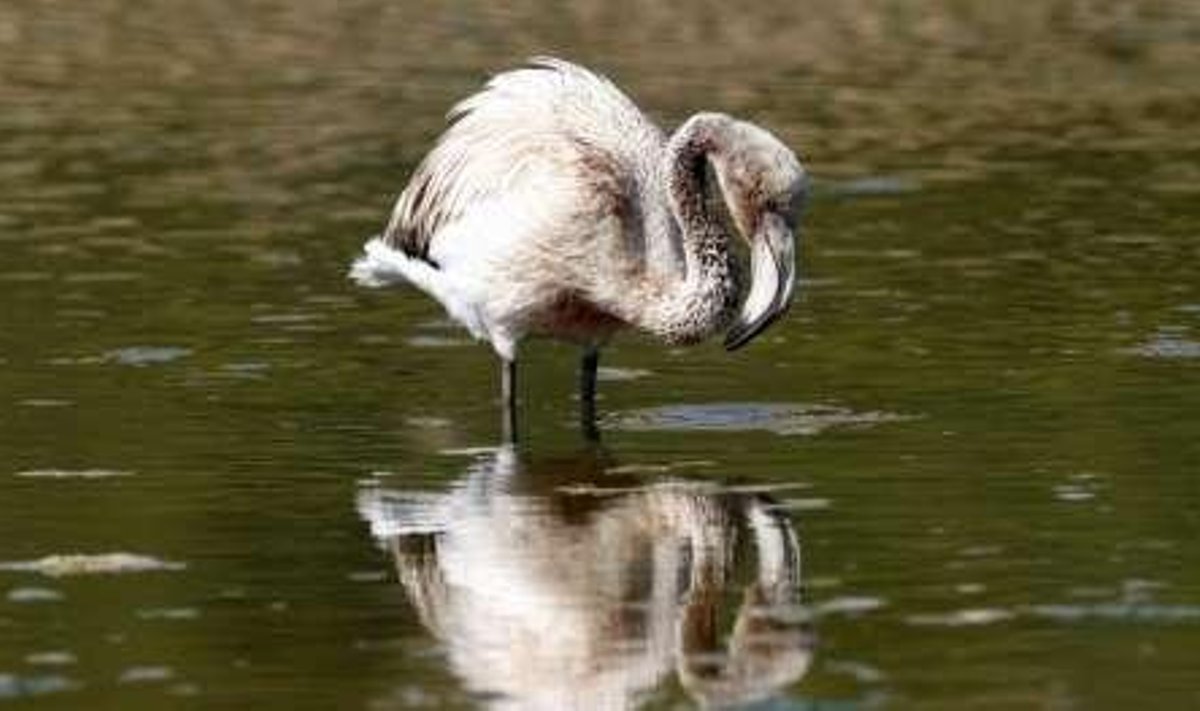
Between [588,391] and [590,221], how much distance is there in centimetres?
87

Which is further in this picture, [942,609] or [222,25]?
[222,25]

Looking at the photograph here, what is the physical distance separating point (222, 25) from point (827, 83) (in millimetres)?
8268

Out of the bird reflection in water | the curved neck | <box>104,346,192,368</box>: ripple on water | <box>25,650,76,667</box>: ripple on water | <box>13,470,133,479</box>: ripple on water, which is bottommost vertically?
<box>104,346,192,368</box>: ripple on water

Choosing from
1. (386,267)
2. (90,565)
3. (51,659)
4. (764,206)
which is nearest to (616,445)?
(764,206)

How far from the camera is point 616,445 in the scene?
53.8 ft

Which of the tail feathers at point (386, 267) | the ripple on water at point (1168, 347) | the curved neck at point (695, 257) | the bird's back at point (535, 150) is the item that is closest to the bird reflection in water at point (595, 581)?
the curved neck at point (695, 257)

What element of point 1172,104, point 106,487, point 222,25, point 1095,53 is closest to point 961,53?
point 1095,53

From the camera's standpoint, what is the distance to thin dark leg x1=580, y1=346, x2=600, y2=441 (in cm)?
1695

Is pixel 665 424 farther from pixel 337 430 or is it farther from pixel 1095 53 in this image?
pixel 1095 53

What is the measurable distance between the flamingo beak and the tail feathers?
7.51ft

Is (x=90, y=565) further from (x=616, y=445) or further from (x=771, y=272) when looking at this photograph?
(x=771, y=272)

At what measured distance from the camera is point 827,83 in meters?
32.7

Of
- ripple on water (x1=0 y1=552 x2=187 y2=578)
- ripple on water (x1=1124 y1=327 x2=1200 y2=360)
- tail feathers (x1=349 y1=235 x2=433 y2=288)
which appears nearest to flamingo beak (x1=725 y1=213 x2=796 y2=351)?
tail feathers (x1=349 y1=235 x2=433 y2=288)

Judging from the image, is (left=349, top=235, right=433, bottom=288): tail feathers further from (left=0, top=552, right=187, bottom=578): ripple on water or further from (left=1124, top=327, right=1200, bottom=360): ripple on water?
(left=0, top=552, right=187, bottom=578): ripple on water
